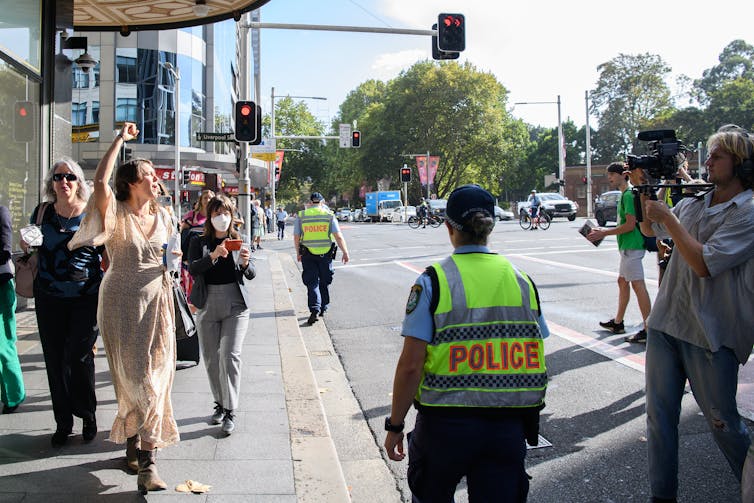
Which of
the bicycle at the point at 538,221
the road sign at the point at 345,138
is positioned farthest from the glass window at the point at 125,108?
the bicycle at the point at 538,221

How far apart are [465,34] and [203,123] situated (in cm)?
2802

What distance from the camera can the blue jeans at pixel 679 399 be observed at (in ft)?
10.6

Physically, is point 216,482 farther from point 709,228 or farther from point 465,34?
point 465,34

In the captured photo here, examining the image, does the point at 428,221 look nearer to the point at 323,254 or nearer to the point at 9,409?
the point at 323,254

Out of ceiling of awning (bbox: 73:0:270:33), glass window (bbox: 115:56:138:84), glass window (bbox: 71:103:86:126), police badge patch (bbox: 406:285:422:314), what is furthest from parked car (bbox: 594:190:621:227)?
police badge patch (bbox: 406:285:422:314)

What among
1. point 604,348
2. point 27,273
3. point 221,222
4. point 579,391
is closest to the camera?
point 27,273

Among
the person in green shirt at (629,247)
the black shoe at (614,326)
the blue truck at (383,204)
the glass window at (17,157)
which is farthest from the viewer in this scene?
the blue truck at (383,204)

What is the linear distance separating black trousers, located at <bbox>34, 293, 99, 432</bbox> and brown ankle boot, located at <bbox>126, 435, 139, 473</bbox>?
62 cm

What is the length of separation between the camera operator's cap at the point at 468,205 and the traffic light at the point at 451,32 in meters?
13.1

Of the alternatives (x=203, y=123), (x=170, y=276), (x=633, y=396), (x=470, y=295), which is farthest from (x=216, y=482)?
(x=203, y=123)

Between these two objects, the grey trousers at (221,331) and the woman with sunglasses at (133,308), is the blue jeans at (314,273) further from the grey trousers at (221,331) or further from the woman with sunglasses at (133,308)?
the woman with sunglasses at (133,308)

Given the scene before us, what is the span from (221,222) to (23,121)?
5807mm

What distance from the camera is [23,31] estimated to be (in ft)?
28.1

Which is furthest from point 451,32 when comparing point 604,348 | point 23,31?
point 604,348
